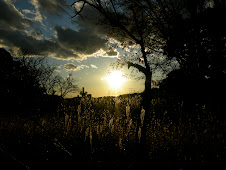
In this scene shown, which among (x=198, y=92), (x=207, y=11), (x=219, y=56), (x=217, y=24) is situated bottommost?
(x=198, y=92)

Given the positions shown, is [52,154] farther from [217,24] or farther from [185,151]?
[217,24]

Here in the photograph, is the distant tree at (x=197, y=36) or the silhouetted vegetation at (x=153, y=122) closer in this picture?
the silhouetted vegetation at (x=153, y=122)

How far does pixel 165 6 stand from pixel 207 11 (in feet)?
7.01

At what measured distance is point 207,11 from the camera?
23.4 ft

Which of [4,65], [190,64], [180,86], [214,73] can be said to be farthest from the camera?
[4,65]

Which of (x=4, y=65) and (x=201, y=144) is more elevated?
(x=4, y=65)

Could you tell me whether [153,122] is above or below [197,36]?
below

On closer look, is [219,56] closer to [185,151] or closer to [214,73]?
[214,73]

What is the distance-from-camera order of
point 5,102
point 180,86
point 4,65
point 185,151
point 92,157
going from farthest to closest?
point 5,102 → point 4,65 → point 180,86 → point 185,151 → point 92,157

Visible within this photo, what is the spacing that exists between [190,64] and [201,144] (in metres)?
5.15

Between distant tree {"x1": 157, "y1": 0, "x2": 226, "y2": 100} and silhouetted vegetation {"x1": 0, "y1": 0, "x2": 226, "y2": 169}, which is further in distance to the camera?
distant tree {"x1": 157, "y1": 0, "x2": 226, "y2": 100}

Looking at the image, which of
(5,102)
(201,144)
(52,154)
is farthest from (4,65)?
(201,144)

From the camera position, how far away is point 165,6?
6941 mm

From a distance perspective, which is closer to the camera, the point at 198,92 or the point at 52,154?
the point at 52,154
